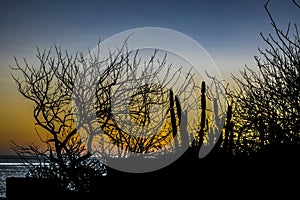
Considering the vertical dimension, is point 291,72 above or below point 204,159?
above

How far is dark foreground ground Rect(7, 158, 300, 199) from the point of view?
6531mm

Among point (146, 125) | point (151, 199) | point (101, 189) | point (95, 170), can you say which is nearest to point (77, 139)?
point (95, 170)

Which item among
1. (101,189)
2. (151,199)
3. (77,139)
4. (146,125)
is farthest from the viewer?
(146,125)

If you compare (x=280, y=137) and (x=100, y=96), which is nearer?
(x=280, y=137)

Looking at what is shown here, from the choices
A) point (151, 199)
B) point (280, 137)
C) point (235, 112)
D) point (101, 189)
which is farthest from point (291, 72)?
point (101, 189)

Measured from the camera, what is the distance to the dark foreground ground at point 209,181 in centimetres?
653

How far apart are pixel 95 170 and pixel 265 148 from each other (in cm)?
531

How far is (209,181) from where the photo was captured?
7090mm

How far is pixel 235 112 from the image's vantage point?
428 inches

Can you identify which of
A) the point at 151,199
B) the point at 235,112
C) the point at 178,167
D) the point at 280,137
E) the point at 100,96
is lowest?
the point at 151,199

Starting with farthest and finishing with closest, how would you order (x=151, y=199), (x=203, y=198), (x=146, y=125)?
1. (x=146, y=125)
2. (x=151, y=199)
3. (x=203, y=198)

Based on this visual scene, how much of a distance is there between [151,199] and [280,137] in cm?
238

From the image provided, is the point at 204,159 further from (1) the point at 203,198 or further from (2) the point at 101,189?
(2) the point at 101,189

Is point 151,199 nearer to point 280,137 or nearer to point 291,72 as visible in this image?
point 280,137
